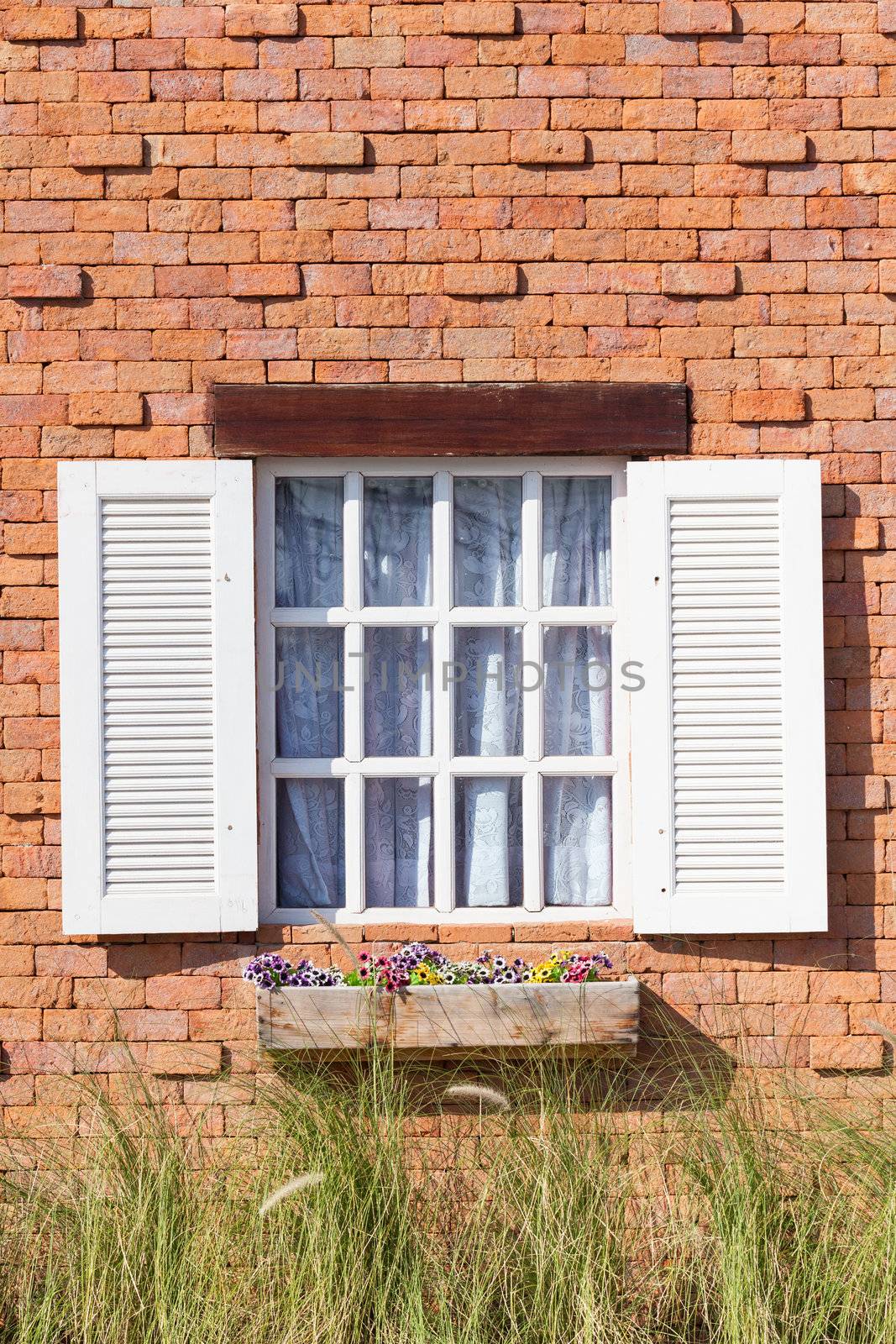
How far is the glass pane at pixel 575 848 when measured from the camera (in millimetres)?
3795

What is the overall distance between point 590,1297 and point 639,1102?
78cm

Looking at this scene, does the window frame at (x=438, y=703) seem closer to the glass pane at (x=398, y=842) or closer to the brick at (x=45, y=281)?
the glass pane at (x=398, y=842)

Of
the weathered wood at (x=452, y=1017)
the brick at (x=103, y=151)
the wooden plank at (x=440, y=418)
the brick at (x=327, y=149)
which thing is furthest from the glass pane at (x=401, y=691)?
the brick at (x=103, y=151)

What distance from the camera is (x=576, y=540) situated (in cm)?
383

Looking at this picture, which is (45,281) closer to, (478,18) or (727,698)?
(478,18)

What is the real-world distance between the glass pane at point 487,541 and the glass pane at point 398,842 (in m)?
0.65

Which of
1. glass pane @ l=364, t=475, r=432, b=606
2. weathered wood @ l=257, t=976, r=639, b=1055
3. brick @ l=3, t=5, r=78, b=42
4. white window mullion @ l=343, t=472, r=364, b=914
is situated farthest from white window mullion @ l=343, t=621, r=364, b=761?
brick @ l=3, t=5, r=78, b=42

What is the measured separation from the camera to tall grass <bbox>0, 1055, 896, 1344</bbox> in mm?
2969

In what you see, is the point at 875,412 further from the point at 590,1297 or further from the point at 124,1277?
the point at 124,1277

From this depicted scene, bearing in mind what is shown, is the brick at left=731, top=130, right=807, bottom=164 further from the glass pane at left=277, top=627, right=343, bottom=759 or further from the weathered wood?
the weathered wood

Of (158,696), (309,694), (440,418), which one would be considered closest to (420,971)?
(309,694)

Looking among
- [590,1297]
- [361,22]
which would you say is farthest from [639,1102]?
[361,22]

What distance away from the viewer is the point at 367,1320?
118 inches

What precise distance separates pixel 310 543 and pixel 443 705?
0.69 metres
